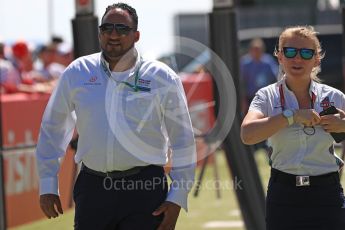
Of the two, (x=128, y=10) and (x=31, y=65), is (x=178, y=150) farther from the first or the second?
(x=31, y=65)

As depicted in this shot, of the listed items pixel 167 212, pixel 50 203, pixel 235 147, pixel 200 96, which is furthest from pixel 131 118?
pixel 200 96

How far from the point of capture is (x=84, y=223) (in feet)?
18.2

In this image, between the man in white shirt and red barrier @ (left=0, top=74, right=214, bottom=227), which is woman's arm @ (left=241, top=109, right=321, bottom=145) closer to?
the man in white shirt

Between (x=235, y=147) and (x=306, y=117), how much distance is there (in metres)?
3.29

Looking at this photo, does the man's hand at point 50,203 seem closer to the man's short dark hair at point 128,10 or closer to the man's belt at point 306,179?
the man's short dark hair at point 128,10

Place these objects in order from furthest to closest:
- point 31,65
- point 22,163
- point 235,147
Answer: point 31,65
point 22,163
point 235,147

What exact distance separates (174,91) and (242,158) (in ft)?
10.4

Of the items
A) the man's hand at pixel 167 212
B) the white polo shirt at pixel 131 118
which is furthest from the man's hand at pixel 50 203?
the man's hand at pixel 167 212

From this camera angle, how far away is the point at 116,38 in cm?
559

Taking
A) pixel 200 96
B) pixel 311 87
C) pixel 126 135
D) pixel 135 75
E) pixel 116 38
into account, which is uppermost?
pixel 116 38

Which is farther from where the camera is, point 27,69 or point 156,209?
point 27,69

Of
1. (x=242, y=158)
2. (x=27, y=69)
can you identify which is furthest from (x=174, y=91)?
(x=27, y=69)

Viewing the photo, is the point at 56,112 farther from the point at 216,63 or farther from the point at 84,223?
the point at 216,63

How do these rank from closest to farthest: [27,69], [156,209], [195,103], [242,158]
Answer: [156,209] → [242,158] → [27,69] → [195,103]
